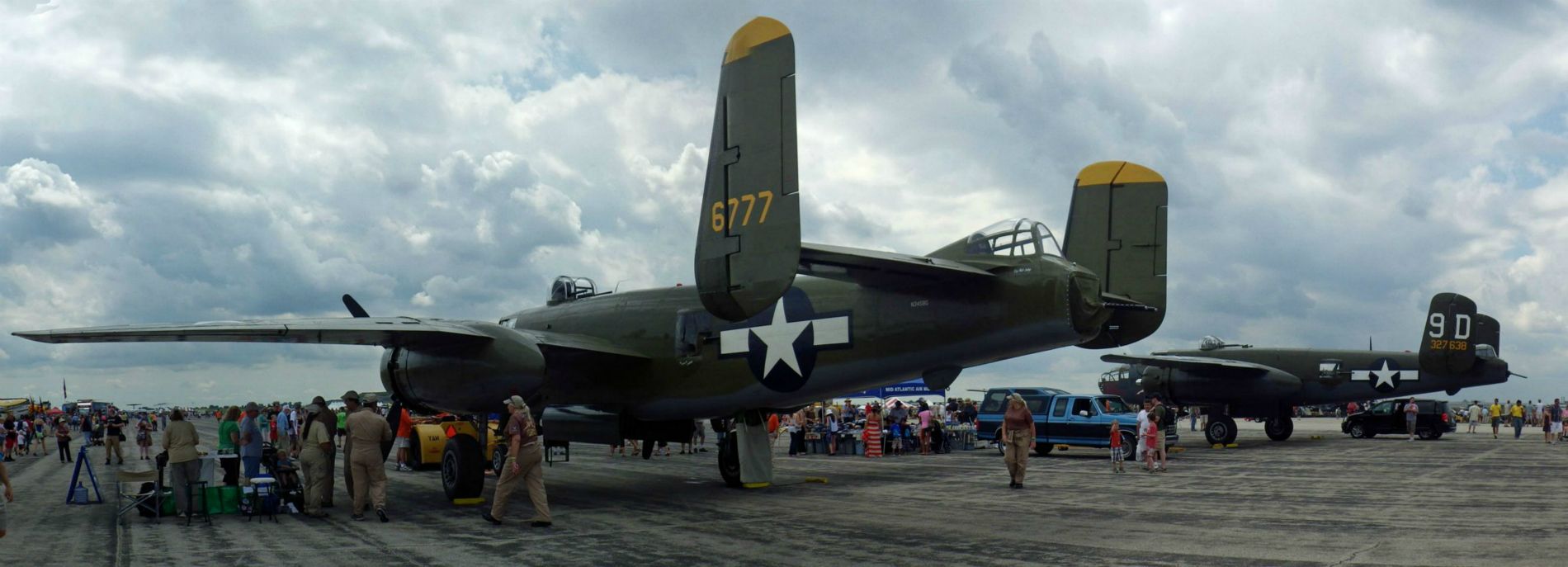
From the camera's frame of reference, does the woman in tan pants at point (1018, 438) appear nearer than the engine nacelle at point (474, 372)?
No

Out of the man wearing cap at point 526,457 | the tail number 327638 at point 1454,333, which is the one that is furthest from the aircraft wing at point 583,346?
the tail number 327638 at point 1454,333

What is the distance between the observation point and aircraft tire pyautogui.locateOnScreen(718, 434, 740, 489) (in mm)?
17531

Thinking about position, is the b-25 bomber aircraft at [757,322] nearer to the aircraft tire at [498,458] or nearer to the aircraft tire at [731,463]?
the aircraft tire at [731,463]

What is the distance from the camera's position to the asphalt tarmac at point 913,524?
32.9 feet

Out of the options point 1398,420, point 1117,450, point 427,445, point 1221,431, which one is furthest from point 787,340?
point 1398,420

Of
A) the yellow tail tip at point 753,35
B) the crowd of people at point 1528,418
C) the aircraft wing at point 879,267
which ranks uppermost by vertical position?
the yellow tail tip at point 753,35

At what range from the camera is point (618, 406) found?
1697cm

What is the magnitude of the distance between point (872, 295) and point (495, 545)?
18.8ft

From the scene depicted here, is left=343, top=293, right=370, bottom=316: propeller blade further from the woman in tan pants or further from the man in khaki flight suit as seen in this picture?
the woman in tan pants

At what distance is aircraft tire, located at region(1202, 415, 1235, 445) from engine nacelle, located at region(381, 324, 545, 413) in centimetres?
2466

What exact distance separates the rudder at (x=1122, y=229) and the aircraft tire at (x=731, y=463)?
658 cm

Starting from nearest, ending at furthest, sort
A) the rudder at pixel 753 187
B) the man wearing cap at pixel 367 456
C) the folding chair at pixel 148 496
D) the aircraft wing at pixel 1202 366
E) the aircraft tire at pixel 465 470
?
1. the rudder at pixel 753 187
2. the man wearing cap at pixel 367 456
3. the folding chair at pixel 148 496
4. the aircraft tire at pixel 465 470
5. the aircraft wing at pixel 1202 366

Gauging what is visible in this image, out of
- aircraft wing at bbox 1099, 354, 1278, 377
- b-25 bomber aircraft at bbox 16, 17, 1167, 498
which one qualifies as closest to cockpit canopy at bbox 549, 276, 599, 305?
b-25 bomber aircraft at bbox 16, 17, 1167, 498

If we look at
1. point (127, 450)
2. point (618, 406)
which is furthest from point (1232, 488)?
point (127, 450)
